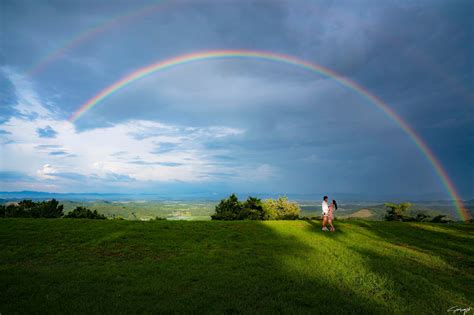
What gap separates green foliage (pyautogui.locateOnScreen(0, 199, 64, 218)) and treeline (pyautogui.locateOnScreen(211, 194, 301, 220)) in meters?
16.2

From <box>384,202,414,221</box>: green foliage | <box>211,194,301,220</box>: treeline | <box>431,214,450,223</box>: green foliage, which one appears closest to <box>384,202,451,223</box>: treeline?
<box>384,202,414,221</box>: green foliage

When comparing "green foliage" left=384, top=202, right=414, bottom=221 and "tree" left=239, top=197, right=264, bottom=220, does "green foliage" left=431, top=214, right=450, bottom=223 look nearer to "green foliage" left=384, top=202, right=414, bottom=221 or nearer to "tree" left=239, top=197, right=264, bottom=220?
"green foliage" left=384, top=202, right=414, bottom=221

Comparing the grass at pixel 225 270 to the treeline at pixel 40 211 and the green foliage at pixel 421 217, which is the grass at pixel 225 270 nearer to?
the treeline at pixel 40 211

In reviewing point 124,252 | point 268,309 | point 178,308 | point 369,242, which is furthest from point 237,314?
point 369,242

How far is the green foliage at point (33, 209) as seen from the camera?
28578 mm

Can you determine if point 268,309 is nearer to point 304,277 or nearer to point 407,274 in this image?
point 304,277

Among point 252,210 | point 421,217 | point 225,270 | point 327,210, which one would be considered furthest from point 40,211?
point 421,217

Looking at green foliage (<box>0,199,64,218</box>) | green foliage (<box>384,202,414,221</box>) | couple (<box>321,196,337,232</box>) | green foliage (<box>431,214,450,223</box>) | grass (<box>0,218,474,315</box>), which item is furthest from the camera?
green foliage (<box>384,202,414,221</box>)

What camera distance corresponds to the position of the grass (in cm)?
938

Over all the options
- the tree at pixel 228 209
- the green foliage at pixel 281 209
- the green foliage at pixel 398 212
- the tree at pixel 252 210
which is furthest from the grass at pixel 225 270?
the green foliage at pixel 281 209

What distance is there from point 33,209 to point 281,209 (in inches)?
1077

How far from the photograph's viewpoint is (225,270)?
1301 cm

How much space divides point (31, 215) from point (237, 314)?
2890 cm

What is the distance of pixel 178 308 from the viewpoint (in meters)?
8.87
